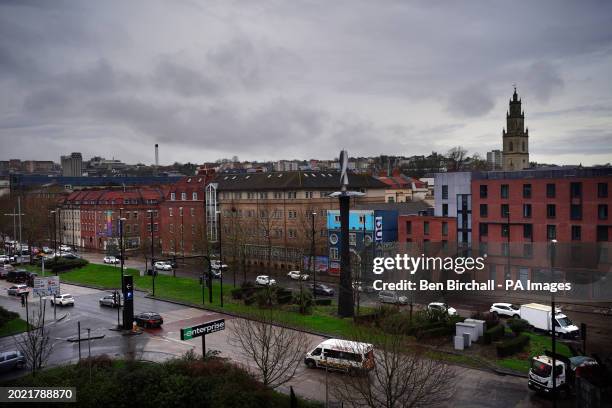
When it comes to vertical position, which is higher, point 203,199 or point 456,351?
point 203,199

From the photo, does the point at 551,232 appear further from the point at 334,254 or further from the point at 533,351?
the point at 334,254

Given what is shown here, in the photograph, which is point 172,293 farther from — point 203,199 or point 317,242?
point 203,199

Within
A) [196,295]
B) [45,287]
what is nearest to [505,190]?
[196,295]

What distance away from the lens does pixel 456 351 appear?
97.9 ft

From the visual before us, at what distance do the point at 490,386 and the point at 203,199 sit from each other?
5978 cm

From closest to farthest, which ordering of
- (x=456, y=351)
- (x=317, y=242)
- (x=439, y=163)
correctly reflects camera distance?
(x=456, y=351) < (x=317, y=242) < (x=439, y=163)

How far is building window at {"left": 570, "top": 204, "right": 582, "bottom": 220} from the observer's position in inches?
1853

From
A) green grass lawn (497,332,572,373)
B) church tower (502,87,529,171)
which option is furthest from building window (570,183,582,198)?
church tower (502,87,529,171)

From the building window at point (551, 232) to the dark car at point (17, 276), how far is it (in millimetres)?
51207

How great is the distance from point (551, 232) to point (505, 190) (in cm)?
559

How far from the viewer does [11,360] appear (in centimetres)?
2750

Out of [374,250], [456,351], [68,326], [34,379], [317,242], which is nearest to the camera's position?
[34,379]

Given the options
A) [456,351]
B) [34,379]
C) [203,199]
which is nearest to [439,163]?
[203,199]

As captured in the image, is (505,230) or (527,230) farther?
(505,230)
